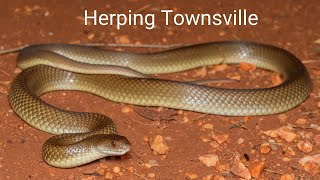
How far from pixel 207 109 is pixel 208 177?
59.8 inches

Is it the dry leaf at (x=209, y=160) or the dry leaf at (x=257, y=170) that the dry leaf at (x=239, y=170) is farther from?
the dry leaf at (x=209, y=160)

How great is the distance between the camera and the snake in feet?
22.0

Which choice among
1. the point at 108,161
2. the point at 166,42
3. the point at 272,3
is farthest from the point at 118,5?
the point at 108,161

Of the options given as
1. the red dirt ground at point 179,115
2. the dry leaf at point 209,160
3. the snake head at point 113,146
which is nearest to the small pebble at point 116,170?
the red dirt ground at point 179,115

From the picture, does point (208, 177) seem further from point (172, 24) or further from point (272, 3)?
point (272, 3)

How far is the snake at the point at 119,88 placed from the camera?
6.70 m

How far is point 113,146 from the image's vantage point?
6.37 meters

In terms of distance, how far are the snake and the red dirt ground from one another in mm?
132

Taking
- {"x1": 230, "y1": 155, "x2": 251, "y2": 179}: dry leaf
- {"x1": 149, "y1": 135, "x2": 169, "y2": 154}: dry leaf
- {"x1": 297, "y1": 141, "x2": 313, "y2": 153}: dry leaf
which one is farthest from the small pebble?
{"x1": 297, "y1": 141, "x2": 313, "y2": 153}: dry leaf

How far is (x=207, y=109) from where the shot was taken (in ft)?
25.6

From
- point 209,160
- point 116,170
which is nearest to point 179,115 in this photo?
point 209,160

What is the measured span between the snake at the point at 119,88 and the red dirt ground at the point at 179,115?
Result: 13 cm

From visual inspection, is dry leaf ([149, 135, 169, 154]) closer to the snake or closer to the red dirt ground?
the red dirt ground

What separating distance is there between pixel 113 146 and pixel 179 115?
5.52ft
